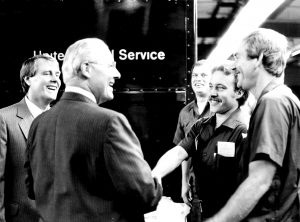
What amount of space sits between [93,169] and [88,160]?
45 millimetres

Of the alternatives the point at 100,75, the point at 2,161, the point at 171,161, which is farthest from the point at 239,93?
the point at 2,161

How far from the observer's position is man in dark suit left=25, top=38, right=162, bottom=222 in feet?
5.41

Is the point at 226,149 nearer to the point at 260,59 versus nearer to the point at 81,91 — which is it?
the point at 260,59

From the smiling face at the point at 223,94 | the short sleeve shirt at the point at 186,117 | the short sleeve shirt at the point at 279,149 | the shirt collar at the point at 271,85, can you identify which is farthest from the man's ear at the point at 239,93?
the short sleeve shirt at the point at 279,149

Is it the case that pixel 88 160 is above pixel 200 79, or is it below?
below

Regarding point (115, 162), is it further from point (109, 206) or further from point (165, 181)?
point (165, 181)

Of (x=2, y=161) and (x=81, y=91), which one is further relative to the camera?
(x=2, y=161)

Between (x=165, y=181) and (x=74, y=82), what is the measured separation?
1.91 meters

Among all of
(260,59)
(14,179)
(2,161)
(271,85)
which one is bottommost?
(14,179)

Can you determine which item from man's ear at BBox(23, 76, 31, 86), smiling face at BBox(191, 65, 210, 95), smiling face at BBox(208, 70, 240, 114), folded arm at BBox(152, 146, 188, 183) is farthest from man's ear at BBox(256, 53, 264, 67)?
man's ear at BBox(23, 76, 31, 86)

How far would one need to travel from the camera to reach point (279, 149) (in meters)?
1.68

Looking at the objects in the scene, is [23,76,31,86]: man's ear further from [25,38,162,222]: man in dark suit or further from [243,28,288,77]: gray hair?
[243,28,288,77]: gray hair

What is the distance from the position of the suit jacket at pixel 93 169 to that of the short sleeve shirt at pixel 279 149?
0.50 metres

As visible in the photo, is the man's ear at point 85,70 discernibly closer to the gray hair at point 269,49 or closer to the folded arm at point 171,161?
the gray hair at point 269,49
